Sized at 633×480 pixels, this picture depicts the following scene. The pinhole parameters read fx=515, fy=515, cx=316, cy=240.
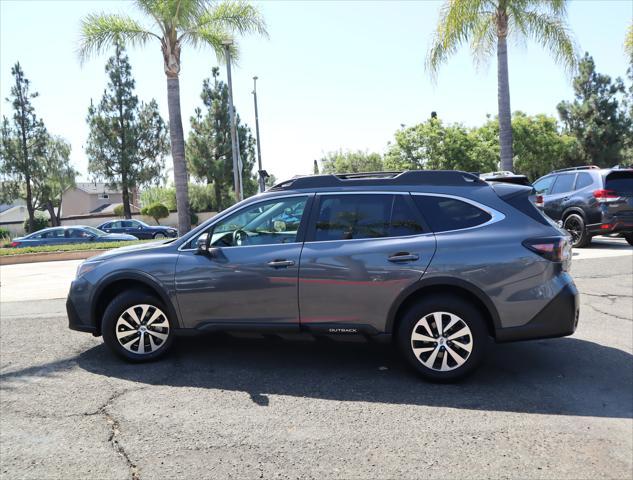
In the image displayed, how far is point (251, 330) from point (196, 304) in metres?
0.59

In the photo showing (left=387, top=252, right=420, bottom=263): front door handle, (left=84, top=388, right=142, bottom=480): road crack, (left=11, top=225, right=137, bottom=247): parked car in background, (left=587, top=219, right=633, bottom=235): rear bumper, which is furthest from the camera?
(left=11, top=225, right=137, bottom=247): parked car in background

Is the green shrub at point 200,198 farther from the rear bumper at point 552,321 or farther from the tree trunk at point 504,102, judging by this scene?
the rear bumper at point 552,321

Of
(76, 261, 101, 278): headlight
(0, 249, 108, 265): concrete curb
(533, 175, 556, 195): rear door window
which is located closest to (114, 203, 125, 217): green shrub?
(0, 249, 108, 265): concrete curb

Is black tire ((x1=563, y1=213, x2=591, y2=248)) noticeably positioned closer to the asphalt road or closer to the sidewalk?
the asphalt road

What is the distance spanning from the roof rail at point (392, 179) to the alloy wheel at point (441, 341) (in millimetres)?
1210

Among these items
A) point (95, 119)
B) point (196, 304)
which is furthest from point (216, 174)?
point (196, 304)

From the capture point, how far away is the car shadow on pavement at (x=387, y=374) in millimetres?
4078

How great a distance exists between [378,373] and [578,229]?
938 cm

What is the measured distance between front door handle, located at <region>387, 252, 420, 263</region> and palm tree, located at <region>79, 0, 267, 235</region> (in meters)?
11.7

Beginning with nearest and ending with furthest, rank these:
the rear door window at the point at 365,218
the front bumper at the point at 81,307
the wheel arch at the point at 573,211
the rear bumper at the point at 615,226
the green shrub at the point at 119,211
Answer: the rear door window at the point at 365,218 → the front bumper at the point at 81,307 → the rear bumper at the point at 615,226 → the wheel arch at the point at 573,211 → the green shrub at the point at 119,211


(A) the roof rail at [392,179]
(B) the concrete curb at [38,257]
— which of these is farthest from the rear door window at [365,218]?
(B) the concrete curb at [38,257]

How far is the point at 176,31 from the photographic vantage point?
1520 cm

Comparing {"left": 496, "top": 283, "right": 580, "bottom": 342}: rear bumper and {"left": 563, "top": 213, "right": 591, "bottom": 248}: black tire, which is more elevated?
{"left": 563, "top": 213, "right": 591, "bottom": 248}: black tire

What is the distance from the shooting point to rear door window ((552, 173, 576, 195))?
488 inches
